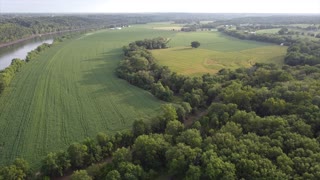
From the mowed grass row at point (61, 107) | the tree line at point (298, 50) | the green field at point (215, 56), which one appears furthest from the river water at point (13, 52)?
the tree line at point (298, 50)

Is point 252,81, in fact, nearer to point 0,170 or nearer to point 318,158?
point 318,158

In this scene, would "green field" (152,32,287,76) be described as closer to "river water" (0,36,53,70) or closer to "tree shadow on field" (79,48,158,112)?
"tree shadow on field" (79,48,158,112)

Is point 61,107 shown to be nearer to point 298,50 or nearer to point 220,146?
point 220,146

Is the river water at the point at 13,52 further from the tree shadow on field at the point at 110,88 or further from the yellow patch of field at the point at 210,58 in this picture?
the yellow patch of field at the point at 210,58

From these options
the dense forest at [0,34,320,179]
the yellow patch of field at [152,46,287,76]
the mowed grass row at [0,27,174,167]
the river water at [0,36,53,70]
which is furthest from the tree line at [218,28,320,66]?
the river water at [0,36,53,70]

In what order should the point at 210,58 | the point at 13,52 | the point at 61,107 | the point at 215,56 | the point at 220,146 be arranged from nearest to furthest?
the point at 220,146 < the point at 61,107 < the point at 210,58 < the point at 215,56 < the point at 13,52

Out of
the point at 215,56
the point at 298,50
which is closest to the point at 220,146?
the point at 215,56

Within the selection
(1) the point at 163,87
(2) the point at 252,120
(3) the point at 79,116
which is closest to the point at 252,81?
(1) the point at 163,87
